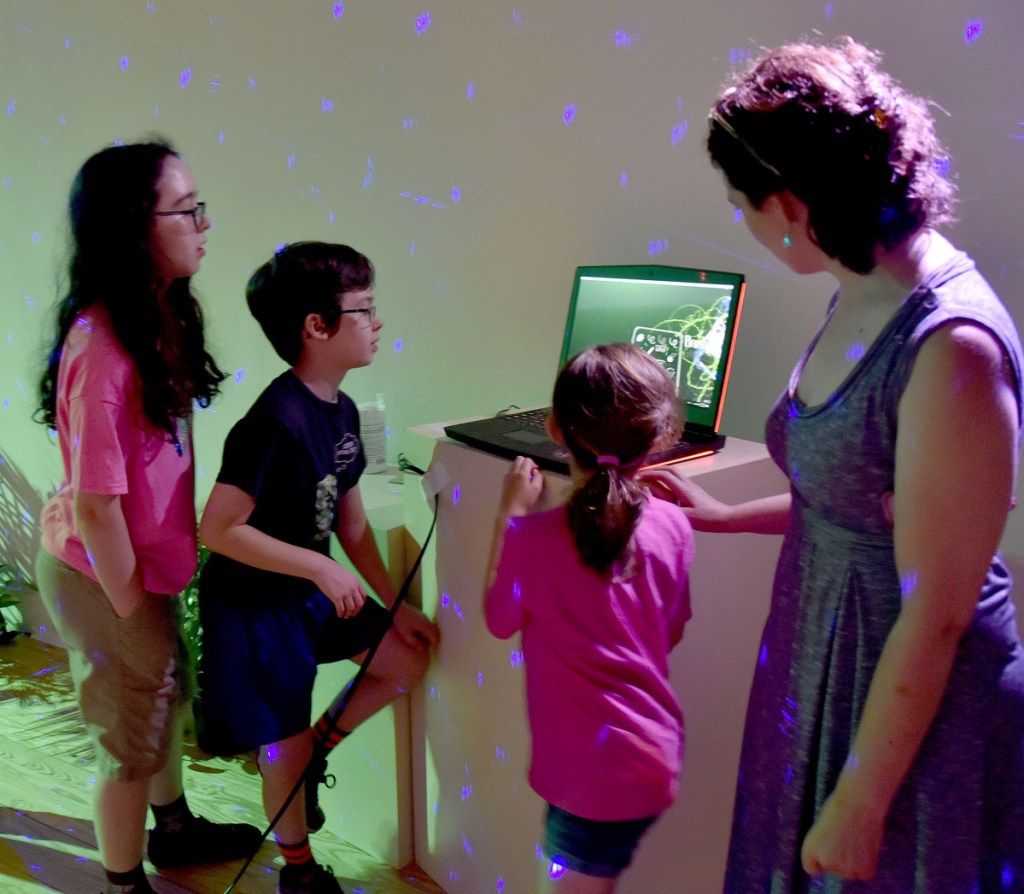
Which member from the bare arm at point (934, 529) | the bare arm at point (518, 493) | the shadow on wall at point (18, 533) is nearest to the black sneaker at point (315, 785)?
the bare arm at point (518, 493)

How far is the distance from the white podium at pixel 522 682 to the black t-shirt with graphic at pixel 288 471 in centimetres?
14

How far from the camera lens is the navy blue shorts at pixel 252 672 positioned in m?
1.53

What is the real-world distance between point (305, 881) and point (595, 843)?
73 cm

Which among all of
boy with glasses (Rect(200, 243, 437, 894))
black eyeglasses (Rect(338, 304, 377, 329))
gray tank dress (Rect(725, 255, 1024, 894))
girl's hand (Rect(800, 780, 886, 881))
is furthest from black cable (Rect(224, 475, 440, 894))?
girl's hand (Rect(800, 780, 886, 881))

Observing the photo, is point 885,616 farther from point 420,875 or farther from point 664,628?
point 420,875

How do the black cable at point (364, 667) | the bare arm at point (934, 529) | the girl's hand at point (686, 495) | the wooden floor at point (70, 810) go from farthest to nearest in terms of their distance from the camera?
the wooden floor at point (70, 810) → the black cable at point (364, 667) → the girl's hand at point (686, 495) → the bare arm at point (934, 529)

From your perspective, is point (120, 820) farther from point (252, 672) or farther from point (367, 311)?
point (367, 311)

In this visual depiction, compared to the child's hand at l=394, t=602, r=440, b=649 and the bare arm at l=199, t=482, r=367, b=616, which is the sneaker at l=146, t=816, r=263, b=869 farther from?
the bare arm at l=199, t=482, r=367, b=616

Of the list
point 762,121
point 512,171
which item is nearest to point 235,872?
point 512,171

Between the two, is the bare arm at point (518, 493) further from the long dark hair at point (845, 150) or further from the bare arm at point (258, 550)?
the long dark hair at point (845, 150)

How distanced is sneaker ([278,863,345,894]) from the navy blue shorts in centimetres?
30

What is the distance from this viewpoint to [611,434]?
113cm

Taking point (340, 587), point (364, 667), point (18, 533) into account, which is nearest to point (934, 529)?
point (340, 587)

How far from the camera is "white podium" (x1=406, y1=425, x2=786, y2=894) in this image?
142 cm
